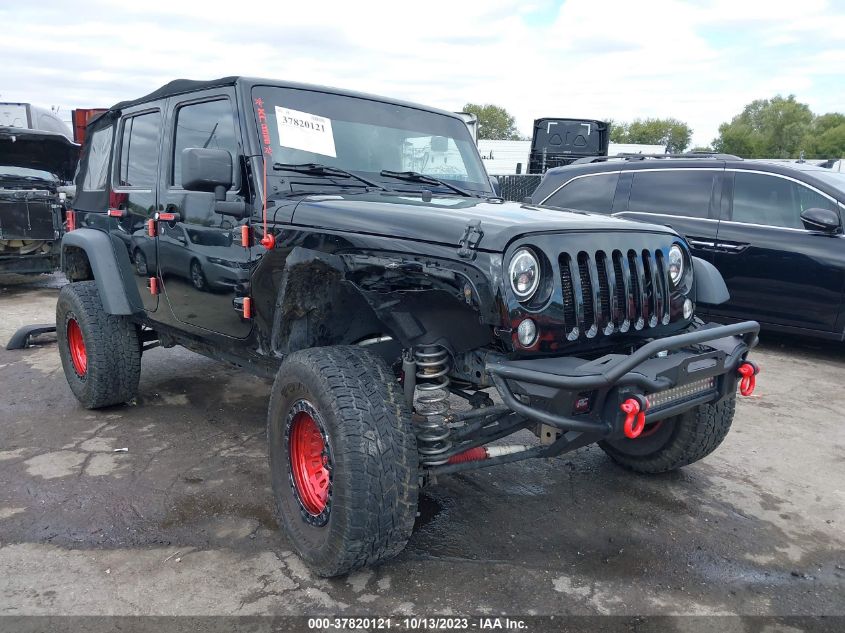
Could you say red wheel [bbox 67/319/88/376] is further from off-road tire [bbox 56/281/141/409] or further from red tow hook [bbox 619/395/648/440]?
red tow hook [bbox 619/395/648/440]

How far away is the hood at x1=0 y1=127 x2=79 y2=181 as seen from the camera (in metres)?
9.11

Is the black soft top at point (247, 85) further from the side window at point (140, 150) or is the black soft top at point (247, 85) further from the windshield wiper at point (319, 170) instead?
the windshield wiper at point (319, 170)

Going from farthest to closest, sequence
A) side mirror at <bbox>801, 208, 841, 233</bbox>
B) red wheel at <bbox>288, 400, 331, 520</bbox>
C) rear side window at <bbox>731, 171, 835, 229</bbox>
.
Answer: rear side window at <bbox>731, 171, 835, 229</bbox>, side mirror at <bbox>801, 208, 841, 233</bbox>, red wheel at <bbox>288, 400, 331, 520</bbox>

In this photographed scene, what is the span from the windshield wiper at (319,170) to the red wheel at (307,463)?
115 centimetres

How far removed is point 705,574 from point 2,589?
9.30 feet

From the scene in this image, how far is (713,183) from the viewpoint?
6.68 metres

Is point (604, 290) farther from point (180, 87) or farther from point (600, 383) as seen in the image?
point (180, 87)

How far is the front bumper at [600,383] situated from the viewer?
223cm

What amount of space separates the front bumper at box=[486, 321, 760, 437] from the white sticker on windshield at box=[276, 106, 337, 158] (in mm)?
1567

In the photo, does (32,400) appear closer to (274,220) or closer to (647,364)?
(274,220)

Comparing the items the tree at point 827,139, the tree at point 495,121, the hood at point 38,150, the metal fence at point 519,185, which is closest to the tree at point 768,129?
the tree at point 827,139

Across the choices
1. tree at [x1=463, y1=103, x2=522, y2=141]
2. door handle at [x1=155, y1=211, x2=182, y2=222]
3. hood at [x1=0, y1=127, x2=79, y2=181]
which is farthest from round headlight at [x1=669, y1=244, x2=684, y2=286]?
tree at [x1=463, y1=103, x2=522, y2=141]

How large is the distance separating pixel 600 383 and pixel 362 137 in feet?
6.35

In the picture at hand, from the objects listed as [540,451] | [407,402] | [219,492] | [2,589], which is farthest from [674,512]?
[2,589]
